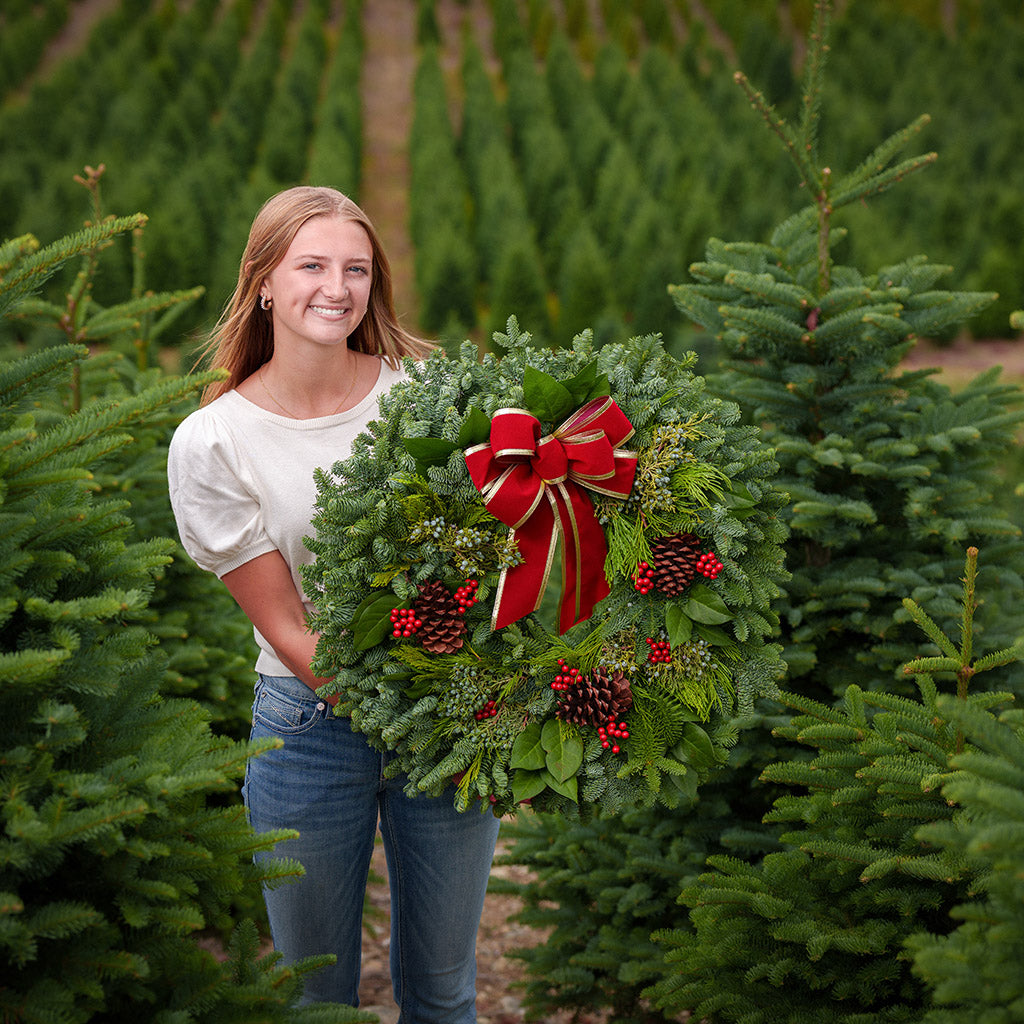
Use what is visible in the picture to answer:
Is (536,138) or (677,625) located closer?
(677,625)

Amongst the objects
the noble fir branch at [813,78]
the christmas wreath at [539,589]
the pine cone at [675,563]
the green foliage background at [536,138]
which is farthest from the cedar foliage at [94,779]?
the green foliage background at [536,138]

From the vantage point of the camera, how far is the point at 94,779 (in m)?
1.27

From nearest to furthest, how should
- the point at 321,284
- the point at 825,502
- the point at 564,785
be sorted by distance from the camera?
the point at 564,785 < the point at 321,284 < the point at 825,502

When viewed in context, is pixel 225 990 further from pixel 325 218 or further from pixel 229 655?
pixel 229 655

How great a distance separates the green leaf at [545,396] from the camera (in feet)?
5.64

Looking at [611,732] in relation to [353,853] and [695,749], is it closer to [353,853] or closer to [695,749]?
[695,749]

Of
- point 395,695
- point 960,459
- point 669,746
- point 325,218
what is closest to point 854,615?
point 960,459

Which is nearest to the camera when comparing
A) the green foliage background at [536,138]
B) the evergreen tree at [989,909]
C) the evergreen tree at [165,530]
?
the evergreen tree at [989,909]

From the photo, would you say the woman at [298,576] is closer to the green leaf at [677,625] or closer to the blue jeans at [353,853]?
the blue jeans at [353,853]

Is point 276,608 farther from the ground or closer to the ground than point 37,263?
closer to the ground

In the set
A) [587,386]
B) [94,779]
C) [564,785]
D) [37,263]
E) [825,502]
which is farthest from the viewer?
[825,502]

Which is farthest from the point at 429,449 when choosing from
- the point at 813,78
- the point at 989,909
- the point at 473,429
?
the point at 813,78

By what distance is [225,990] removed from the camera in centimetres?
138

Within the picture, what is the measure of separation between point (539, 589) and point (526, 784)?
355 mm
